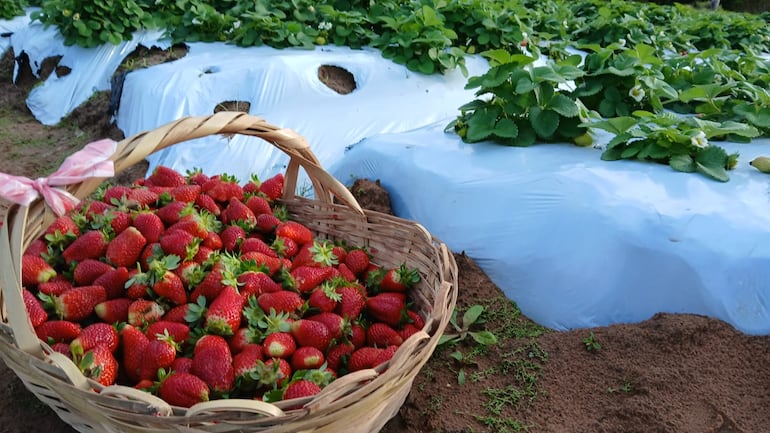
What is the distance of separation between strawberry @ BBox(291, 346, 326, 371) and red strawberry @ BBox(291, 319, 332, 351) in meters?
0.04

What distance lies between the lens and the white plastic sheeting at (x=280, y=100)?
330cm

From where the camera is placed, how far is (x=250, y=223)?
184 cm

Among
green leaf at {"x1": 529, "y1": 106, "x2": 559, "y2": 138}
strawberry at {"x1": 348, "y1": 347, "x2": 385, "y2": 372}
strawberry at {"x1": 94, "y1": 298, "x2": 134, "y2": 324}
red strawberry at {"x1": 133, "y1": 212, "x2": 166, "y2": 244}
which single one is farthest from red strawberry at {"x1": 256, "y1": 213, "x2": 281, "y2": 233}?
green leaf at {"x1": 529, "y1": 106, "x2": 559, "y2": 138}

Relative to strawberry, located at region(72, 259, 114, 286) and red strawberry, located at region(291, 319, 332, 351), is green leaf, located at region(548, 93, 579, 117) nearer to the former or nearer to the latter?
red strawberry, located at region(291, 319, 332, 351)

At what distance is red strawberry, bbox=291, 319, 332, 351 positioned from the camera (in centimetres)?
139

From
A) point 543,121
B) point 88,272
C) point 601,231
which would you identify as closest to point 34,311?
point 88,272

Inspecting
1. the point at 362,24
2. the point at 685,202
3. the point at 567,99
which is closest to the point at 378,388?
the point at 685,202

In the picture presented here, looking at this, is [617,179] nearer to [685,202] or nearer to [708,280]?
[685,202]

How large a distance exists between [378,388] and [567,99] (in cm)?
192

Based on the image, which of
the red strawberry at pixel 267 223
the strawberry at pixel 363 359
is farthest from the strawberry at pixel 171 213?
the strawberry at pixel 363 359

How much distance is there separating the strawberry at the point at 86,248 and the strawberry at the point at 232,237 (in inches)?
13.3

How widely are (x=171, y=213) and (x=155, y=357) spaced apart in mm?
561

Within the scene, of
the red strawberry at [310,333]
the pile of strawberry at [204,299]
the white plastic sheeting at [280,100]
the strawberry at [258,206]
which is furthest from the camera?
the white plastic sheeting at [280,100]

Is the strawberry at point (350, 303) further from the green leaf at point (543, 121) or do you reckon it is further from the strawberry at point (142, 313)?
the green leaf at point (543, 121)
